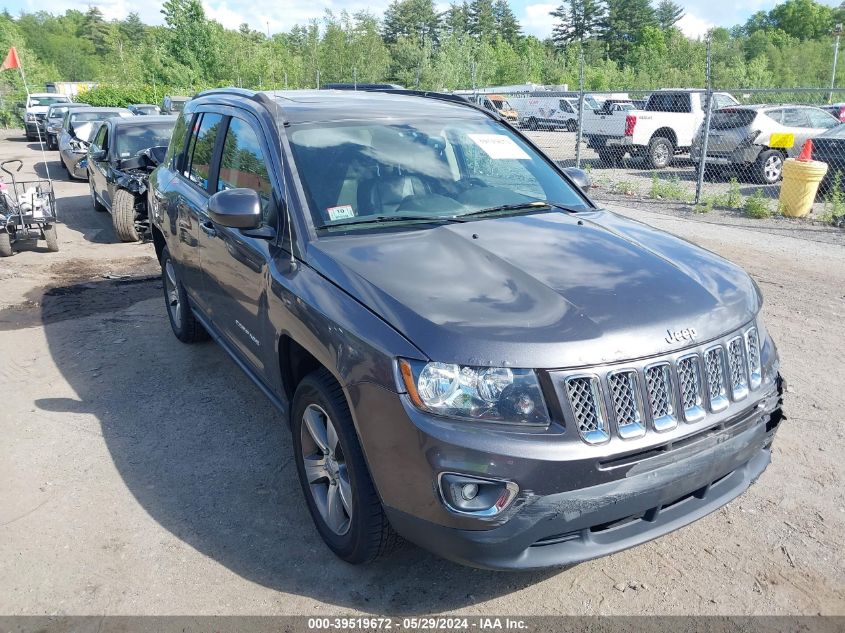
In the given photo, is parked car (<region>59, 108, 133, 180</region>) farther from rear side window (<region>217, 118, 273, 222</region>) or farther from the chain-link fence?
rear side window (<region>217, 118, 273, 222</region>)

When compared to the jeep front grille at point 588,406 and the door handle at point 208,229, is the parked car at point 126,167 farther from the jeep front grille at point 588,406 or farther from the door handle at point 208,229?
the jeep front grille at point 588,406

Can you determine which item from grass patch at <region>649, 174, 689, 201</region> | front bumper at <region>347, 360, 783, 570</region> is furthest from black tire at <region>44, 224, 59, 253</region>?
grass patch at <region>649, 174, 689, 201</region>

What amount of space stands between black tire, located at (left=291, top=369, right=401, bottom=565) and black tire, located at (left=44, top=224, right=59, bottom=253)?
25.4 ft

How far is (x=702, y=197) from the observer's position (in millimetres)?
12258

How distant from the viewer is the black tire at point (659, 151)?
56.0ft

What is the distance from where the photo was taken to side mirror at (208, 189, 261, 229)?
3201 millimetres

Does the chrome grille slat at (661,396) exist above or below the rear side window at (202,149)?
below

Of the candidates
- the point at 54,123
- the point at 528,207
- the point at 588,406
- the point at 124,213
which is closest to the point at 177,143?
the point at 528,207

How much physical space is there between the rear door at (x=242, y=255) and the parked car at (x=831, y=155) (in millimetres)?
11345

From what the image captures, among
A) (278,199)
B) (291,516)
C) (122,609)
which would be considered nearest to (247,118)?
(278,199)

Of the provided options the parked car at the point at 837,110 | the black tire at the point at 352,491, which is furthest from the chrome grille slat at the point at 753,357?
the parked car at the point at 837,110

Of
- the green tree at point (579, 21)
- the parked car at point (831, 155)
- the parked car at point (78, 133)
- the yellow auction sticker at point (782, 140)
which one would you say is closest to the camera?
the parked car at point (831, 155)

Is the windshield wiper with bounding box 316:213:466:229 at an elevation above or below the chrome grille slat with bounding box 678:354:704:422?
above

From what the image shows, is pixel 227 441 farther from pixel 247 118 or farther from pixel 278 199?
pixel 247 118
